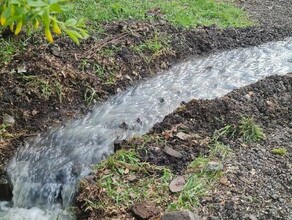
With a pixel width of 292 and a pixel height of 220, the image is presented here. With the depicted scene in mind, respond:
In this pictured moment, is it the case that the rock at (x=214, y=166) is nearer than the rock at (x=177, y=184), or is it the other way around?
the rock at (x=177, y=184)

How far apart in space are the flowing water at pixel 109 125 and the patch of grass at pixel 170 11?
1078 millimetres

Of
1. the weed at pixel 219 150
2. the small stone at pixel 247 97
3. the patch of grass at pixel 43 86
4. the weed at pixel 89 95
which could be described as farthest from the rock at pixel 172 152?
the patch of grass at pixel 43 86

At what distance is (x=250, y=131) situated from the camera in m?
5.01

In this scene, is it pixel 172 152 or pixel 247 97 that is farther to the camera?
pixel 247 97

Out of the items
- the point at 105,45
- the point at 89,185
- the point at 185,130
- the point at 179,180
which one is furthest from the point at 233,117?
the point at 105,45

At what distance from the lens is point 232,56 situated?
26.1 feet

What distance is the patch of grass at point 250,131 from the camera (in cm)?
492

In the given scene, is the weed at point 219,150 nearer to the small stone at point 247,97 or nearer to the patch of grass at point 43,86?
the small stone at point 247,97

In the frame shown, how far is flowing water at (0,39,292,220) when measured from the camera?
4656mm

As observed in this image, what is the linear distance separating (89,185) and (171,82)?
2.91 metres

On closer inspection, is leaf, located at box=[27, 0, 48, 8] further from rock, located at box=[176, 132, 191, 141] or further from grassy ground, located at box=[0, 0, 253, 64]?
grassy ground, located at box=[0, 0, 253, 64]

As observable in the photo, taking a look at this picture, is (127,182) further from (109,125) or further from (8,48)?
(8,48)

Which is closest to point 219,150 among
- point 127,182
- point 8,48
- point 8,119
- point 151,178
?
point 151,178

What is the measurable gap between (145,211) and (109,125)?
1979 mm
